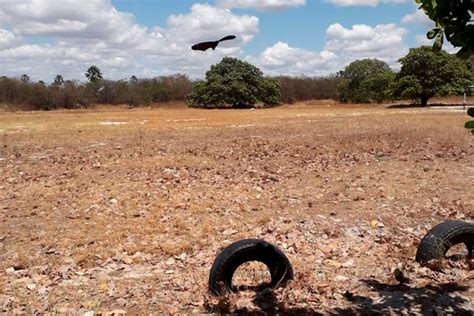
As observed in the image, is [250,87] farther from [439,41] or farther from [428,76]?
[439,41]

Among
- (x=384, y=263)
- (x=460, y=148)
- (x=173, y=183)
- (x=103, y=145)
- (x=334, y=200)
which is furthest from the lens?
(x=103, y=145)

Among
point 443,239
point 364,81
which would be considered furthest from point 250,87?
point 443,239

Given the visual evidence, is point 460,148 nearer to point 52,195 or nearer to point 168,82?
point 52,195

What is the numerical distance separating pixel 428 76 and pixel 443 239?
3426cm

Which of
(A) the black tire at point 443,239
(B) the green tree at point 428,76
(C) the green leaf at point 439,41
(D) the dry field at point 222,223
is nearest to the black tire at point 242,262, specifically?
(D) the dry field at point 222,223

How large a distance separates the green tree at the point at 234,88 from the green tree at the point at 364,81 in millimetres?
7997

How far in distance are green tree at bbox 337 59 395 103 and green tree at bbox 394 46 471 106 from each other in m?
5.93

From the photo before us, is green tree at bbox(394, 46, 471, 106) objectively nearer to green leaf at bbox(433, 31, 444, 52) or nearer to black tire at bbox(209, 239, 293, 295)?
black tire at bbox(209, 239, 293, 295)

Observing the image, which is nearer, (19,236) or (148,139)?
(19,236)

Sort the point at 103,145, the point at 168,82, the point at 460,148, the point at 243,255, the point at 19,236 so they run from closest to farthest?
the point at 243,255, the point at 19,236, the point at 460,148, the point at 103,145, the point at 168,82

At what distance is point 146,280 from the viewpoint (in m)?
4.93

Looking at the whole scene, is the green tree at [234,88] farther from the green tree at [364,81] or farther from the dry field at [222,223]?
the dry field at [222,223]

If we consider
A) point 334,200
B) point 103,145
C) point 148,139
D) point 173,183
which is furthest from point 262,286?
point 148,139

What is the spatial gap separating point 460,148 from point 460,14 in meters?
11.6
